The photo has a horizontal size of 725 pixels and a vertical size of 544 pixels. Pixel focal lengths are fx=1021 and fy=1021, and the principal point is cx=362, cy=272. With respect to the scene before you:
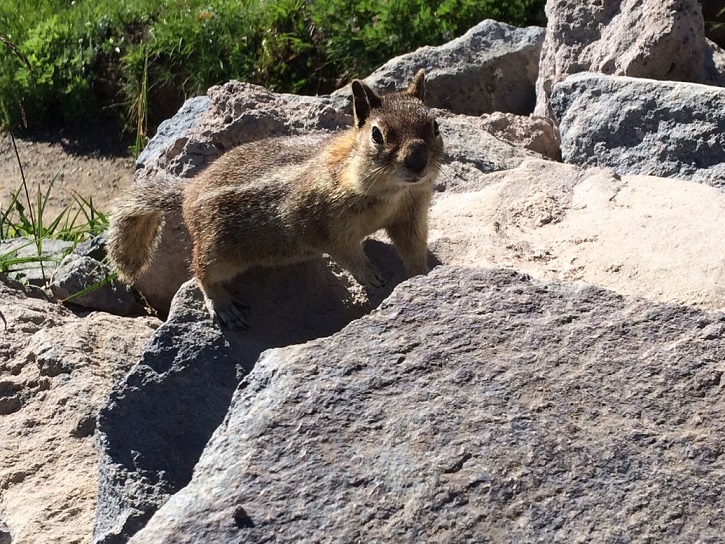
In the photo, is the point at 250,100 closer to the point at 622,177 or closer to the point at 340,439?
the point at 622,177

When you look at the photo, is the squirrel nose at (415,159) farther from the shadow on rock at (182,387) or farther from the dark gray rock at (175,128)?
the dark gray rock at (175,128)

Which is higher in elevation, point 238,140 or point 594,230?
point 238,140

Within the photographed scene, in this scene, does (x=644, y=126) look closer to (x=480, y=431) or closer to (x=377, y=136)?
(x=377, y=136)

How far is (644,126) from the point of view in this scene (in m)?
4.89

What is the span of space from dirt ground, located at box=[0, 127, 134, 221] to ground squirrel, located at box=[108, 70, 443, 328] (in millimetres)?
3801

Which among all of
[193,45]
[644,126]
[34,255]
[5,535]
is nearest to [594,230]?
[644,126]

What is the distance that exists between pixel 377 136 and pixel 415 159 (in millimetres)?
251

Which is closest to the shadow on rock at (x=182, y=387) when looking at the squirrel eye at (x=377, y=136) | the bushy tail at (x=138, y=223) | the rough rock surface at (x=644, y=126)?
the squirrel eye at (x=377, y=136)

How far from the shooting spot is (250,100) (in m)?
5.50

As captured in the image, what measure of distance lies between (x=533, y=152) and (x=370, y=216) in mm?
1522

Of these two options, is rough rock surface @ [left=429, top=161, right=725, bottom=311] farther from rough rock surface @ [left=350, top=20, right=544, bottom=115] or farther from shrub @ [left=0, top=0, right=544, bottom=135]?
shrub @ [left=0, top=0, right=544, bottom=135]

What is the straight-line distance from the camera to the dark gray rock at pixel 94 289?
551 centimetres

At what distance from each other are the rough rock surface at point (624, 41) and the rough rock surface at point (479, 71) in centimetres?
33

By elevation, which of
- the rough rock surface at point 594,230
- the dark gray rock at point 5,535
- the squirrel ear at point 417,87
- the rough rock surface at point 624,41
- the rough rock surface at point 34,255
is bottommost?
the dark gray rock at point 5,535
